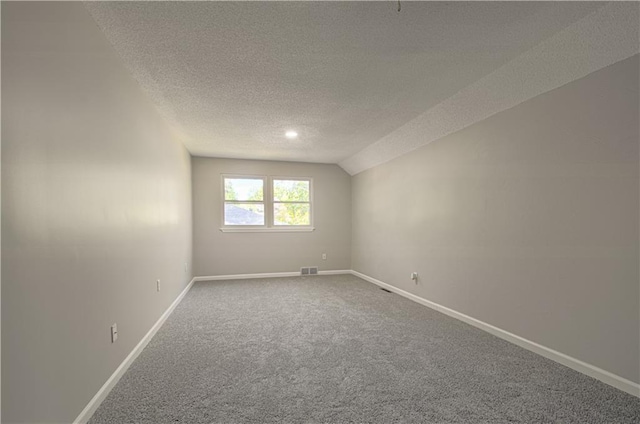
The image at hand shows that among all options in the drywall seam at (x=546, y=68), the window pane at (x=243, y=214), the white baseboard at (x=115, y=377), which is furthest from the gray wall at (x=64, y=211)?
the window pane at (x=243, y=214)

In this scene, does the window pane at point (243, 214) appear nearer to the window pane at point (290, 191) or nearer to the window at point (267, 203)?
the window at point (267, 203)

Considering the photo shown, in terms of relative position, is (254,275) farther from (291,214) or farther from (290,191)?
(290,191)

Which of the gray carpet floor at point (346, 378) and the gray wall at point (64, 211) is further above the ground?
the gray wall at point (64, 211)

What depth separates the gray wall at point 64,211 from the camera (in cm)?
111

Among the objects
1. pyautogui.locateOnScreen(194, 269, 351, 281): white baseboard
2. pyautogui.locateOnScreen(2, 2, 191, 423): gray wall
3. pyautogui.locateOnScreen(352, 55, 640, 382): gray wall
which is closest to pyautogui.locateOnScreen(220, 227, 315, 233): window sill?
pyautogui.locateOnScreen(194, 269, 351, 281): white baseboard

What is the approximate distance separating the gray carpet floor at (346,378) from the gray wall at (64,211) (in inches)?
15.7

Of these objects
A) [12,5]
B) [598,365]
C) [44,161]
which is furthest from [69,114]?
[598,365]

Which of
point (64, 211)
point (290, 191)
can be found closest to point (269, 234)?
point (290, 191)

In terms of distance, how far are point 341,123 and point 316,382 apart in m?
2.74

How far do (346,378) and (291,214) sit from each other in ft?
13.3

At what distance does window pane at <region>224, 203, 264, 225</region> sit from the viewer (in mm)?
5500

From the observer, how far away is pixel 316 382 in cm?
192

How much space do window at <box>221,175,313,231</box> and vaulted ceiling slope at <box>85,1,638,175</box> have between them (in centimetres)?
225

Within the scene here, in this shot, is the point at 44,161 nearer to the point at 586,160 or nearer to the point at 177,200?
the point at 177,200
